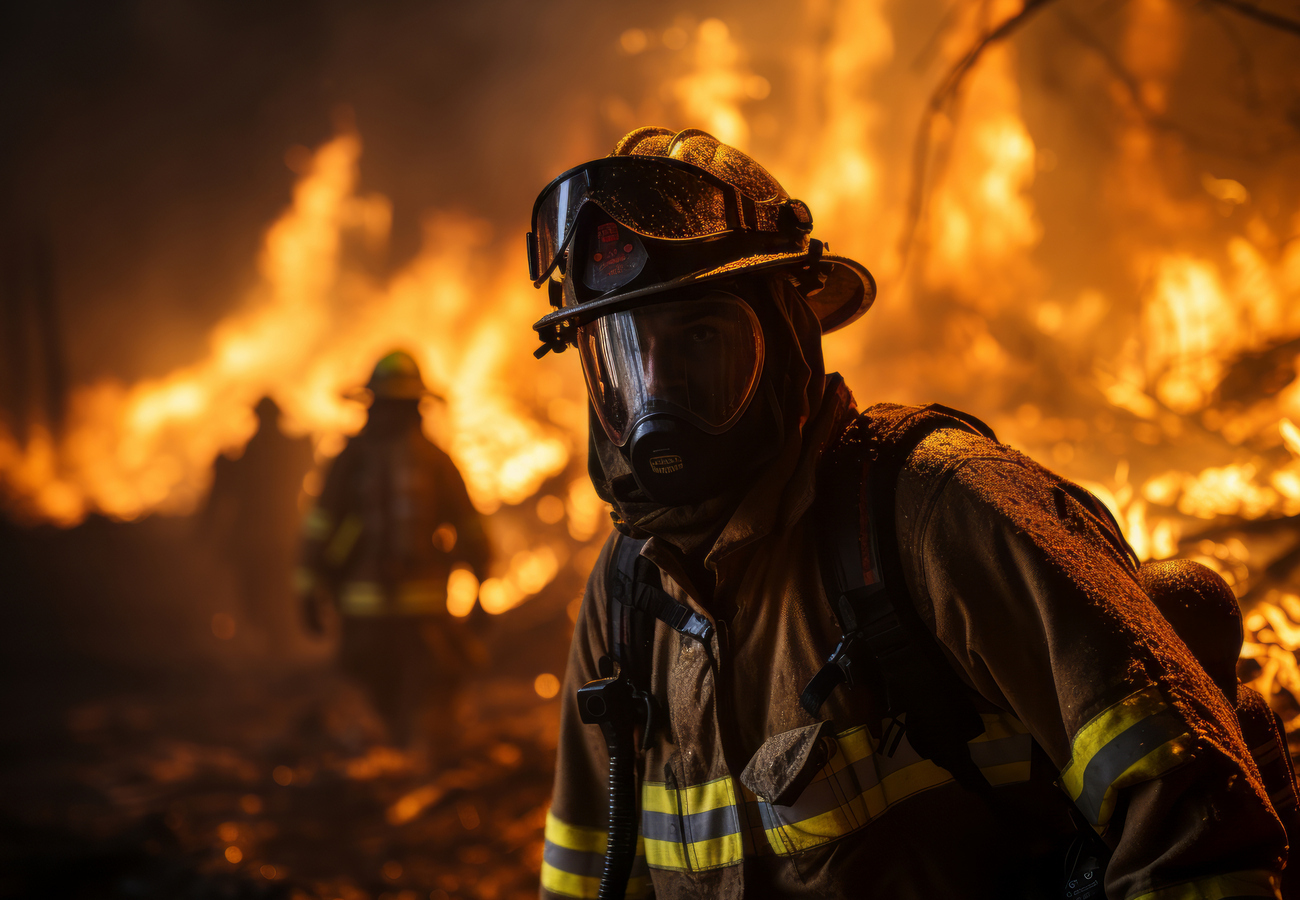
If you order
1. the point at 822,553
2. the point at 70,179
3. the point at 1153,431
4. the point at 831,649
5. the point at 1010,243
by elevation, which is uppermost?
the point at 70,179

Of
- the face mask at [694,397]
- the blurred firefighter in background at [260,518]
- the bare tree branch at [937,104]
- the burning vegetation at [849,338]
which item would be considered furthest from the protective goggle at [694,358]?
the blurred firefighter in background at [260,518]

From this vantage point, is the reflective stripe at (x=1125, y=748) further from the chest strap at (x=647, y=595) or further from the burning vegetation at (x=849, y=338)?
the burning vegetation at (x=849, y=338)

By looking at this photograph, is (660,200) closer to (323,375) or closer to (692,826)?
(692,826)

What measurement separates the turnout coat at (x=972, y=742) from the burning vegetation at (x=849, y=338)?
2067mm

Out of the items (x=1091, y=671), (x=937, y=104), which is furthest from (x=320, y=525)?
(x=937, y=104)

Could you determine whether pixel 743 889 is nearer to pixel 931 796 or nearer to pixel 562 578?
pixel 931 796

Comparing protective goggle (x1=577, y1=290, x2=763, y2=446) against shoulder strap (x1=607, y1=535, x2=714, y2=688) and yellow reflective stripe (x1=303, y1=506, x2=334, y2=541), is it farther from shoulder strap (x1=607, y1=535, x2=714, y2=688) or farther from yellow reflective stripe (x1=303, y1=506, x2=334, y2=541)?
yellow reflective stripe (x1=303, y1=506, x2=334, y2=541)

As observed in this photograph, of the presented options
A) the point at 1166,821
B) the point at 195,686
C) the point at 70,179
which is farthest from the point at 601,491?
the point at 70,179

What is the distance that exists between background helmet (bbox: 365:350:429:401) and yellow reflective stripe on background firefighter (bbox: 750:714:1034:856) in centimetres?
467

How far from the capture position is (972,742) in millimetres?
1166

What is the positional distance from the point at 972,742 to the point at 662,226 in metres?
1.10

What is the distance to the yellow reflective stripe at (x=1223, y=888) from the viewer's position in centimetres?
87

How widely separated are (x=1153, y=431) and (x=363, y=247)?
322 inches

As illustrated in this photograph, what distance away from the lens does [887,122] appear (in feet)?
19.3
